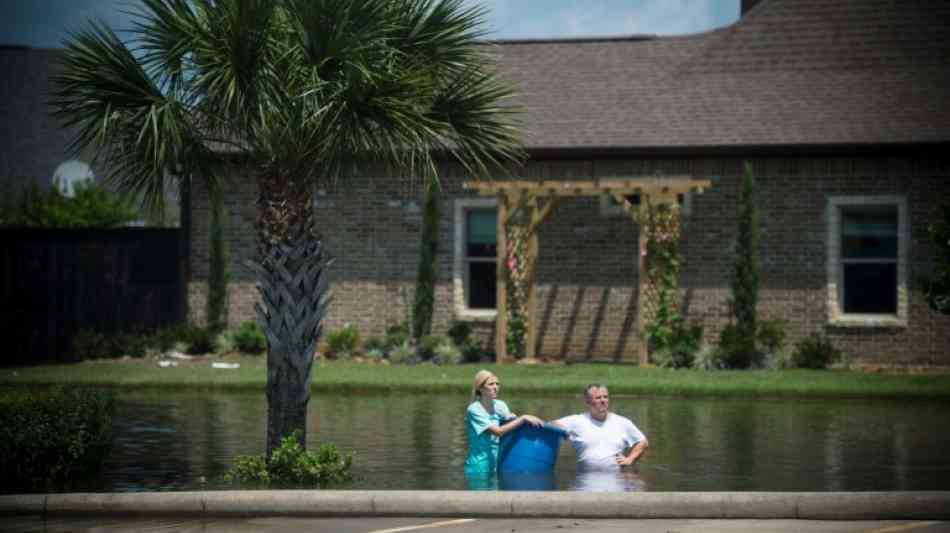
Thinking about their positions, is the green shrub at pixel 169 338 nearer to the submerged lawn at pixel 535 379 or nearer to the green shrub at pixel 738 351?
the submerged lawn at pixel 535 379

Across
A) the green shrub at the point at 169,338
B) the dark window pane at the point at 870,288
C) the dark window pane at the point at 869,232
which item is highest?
the dark window pane at the point at 869,232

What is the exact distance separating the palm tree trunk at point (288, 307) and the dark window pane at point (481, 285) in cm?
1701

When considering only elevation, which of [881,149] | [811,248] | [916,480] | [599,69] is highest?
[599,69]

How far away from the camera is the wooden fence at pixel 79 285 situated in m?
30.2

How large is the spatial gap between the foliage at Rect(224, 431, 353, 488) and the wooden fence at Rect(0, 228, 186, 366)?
55.9 ft

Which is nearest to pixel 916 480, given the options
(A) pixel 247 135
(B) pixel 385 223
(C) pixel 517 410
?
(A) pixel 247 135

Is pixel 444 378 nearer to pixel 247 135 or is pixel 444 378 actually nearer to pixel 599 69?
pixel 599 69

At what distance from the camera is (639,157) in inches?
1190

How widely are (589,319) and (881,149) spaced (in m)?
Answer: 6.27

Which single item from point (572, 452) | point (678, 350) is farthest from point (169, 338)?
point (572, 452)

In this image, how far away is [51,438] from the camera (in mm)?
14047

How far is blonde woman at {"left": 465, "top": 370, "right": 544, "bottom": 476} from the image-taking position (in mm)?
14477

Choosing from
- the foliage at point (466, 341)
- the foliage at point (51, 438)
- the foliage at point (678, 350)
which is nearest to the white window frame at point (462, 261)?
the foliage at point (466, 341)

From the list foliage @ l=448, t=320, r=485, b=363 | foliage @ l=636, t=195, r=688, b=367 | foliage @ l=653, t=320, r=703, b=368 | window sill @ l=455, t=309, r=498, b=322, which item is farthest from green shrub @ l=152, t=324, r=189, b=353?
foliage @ l=653, t=320, r=703, b=368
